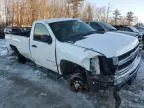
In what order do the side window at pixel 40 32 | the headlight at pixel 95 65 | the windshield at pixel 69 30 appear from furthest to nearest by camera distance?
the side window at pixel 40 32 → the windshield at pixel 69 30 → the headlight at pixel 95 65

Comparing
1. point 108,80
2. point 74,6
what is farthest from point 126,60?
point 74,6

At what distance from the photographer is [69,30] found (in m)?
6.71

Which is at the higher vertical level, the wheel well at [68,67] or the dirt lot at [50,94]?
the wheel well at [68,67]

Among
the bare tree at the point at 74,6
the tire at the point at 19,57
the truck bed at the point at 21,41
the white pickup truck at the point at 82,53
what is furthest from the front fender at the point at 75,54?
the bare tree at the point at 74,6

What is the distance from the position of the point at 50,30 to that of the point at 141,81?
3.00m

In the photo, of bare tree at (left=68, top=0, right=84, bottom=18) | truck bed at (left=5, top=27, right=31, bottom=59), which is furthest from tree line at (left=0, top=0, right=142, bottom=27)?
truck bed at (left=5, top=27, right=31, bottom=59)

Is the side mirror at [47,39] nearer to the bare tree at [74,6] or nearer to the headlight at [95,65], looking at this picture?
the headlight at [95,65]

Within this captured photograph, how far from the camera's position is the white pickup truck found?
16.7ft

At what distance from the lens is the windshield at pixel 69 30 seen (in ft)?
21.1

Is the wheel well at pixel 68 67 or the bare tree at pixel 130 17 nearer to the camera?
the wheel well at pixel 68 67

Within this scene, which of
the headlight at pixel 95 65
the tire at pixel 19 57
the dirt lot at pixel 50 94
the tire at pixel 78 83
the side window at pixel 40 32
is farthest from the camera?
the tire at pixel 19 57

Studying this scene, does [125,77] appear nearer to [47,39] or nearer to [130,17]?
[47,39]

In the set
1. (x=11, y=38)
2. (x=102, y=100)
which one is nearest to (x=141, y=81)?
(x=102, y=100)

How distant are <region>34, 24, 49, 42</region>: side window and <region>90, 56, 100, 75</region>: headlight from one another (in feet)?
6.56
